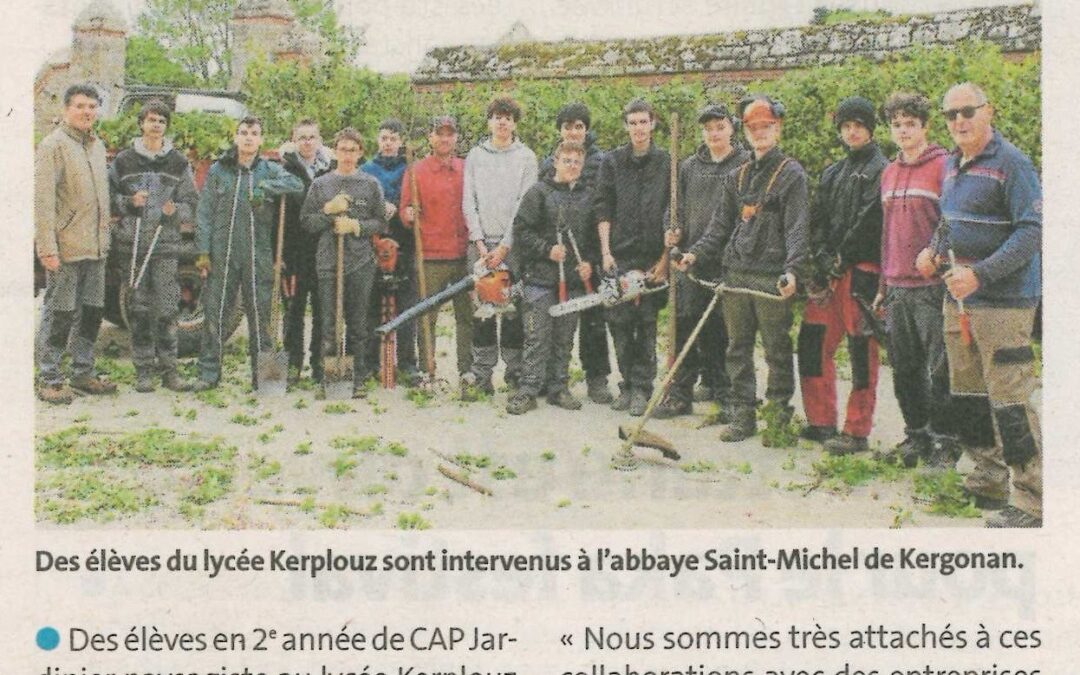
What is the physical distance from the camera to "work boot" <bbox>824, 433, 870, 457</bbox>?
16.7 feet

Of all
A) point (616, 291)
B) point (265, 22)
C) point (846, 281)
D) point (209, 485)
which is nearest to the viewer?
point (209, 485)

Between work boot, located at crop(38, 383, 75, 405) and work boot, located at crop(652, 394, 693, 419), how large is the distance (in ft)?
10.1

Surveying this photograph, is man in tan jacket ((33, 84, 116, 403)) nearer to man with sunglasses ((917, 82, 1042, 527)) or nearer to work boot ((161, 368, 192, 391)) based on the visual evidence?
work boot ((161, 368, 192, 391))

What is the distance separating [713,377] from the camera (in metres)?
6.07

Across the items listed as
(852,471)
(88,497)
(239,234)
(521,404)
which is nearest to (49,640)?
(88,497)

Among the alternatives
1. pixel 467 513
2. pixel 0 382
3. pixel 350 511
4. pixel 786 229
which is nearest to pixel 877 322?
pixel 786 229

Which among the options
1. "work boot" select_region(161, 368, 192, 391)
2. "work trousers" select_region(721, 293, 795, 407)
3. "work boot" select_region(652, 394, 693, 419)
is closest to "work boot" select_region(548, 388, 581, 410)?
"work boot" select_region(652, 394, 693, 419)

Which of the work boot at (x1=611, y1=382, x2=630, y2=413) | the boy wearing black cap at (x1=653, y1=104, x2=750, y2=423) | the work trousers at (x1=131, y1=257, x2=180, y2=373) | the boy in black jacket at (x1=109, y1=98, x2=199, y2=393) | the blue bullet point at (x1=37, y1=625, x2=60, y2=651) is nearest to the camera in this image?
the blue bullet point at (x1=37, y1=625, x2=60, y2=651)

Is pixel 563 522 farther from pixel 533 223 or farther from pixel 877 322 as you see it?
pixel 533 223

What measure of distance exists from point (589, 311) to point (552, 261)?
1.15 ft

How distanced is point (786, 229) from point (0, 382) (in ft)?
10.8

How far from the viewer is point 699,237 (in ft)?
18.8

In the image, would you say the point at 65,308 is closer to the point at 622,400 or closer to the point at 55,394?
the point at 55,394

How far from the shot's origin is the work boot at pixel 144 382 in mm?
6375
